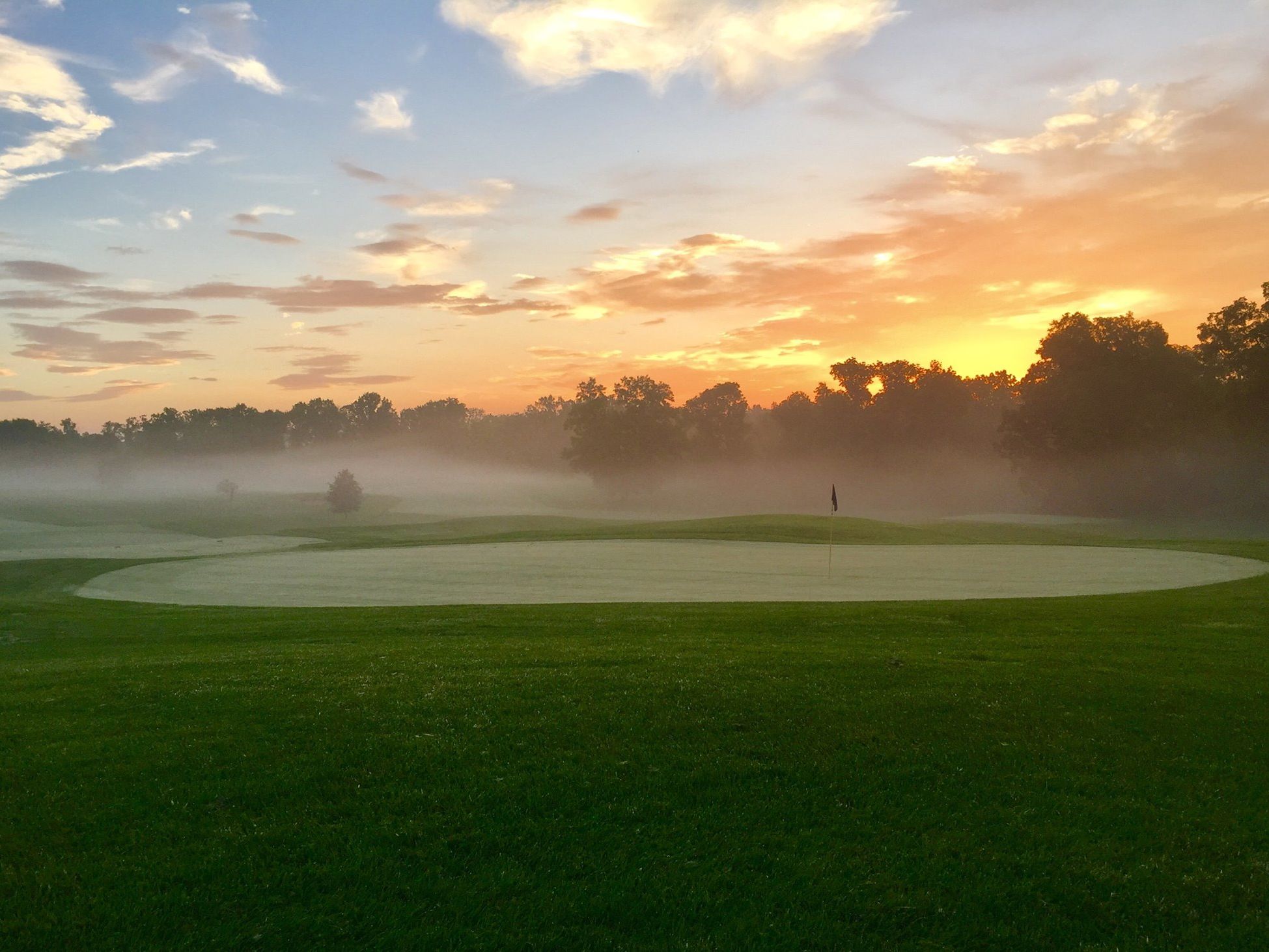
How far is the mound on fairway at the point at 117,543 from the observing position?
45.1 metres

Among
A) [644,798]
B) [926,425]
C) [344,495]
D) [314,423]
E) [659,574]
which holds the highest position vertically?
[314,423]

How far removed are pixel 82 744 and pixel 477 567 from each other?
22.1 m

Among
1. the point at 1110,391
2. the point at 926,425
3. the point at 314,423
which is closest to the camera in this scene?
the point at 1110,391

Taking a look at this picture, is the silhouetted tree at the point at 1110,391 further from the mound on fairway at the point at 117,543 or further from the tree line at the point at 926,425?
the mound on fairway at the point at 117,543

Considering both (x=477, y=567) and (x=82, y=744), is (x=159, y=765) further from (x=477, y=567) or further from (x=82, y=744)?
(x=477, y=567)

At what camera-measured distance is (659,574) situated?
2919 centimetres

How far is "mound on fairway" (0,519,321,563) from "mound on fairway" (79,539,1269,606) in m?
8.63

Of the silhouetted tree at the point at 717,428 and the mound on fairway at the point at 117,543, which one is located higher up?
the silhouetted tree at the point at 717,428

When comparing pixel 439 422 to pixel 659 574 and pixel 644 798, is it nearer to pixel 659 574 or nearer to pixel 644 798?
pixel 659 574

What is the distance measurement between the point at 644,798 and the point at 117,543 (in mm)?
59301

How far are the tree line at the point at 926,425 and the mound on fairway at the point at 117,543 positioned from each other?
52039 mm

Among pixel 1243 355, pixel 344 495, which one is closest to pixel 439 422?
pixel 344 495

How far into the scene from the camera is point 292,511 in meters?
98.8

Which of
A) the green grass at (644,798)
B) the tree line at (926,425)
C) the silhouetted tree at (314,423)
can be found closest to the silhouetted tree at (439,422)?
the tree line at (926,425)
